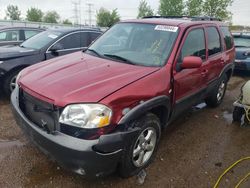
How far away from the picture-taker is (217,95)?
17.7ft

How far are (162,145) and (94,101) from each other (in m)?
1.82

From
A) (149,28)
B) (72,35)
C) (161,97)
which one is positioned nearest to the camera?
(161,97)

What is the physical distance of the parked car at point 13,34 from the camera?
818 cm

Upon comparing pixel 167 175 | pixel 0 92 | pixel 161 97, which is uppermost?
pixel 161 97

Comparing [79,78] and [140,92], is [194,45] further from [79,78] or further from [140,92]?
[79,78]

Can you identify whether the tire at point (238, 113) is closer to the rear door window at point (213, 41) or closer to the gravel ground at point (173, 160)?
the gravel ground at point (173, 160)

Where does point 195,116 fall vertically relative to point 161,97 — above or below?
below

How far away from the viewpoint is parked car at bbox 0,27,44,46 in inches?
322

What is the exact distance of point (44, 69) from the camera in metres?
3.19

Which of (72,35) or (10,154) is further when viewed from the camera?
(72,35)

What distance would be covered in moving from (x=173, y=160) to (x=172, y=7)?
2990 cm

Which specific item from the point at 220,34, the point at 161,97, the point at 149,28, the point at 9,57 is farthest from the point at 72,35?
the point at 161,97

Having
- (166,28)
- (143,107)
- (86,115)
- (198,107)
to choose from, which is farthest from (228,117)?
(86,115)

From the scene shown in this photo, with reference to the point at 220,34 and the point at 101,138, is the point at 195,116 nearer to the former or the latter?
the point at 220,34
